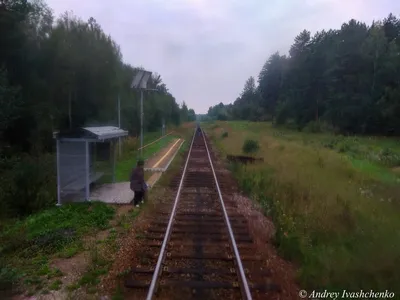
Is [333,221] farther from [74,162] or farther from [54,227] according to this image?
[74,162]

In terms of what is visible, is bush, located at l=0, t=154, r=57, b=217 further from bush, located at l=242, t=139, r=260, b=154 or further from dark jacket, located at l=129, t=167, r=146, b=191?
bush, located at l=242, t=139, r=260, b=154

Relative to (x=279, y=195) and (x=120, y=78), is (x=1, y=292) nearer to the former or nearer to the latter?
(x=279, y=195)

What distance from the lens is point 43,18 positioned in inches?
Answer: 1066

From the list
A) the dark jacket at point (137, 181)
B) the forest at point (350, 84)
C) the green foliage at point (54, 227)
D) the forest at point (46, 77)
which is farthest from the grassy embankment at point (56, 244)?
the forest at point (350, 84)

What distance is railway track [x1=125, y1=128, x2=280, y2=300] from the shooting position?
5.69m

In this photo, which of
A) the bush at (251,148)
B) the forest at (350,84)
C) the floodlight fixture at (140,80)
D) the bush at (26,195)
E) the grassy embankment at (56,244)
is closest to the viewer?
the grassy embankment at (56,244)

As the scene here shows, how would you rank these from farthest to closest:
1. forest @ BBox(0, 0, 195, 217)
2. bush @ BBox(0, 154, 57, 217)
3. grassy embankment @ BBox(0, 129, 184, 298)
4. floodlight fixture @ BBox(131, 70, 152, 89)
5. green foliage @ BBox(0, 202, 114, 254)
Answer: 1. forest @ BBox(0, 0, 195, 217)
2. floodlight fixture @ BBox(131, 70, 152, 89)
3. bush @ BBox(0, 154, 57, 217)
4. green foliage @ BBox(0, 202, 114, 254)
5. grassy embankment @ BBox(0, 129, 184, 298)

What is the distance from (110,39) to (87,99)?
5.22 meters

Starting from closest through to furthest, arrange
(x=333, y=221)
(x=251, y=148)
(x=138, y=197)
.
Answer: (x=333, y=221) → (x=138, y=197) → (x=251, y=148)

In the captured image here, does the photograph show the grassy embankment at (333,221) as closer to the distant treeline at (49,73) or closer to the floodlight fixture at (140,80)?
the floodlight fixture at (140,80)

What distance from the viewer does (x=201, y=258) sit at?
Result: 6.92 metres

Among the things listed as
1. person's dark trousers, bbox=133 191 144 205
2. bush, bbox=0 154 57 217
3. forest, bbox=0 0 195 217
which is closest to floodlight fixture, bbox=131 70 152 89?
forest, bbox=0 0 195 217

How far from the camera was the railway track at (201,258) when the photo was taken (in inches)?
224

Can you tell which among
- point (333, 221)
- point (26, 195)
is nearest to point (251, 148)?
point (26, 195)
